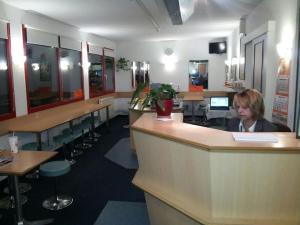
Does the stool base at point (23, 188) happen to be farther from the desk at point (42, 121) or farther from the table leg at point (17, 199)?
the table leg at point (17, 199)

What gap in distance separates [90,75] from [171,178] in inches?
265

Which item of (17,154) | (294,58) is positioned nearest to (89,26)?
(17,154)

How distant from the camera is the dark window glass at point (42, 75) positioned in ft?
18.0

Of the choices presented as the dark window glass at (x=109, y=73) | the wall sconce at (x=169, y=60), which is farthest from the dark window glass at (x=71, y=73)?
the wall sconce at (x=169, y=60)

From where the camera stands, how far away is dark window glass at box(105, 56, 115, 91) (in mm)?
9867

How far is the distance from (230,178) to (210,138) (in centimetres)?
30

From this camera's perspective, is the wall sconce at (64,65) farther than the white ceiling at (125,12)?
Yes

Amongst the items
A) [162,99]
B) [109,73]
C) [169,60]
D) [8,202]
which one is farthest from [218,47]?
[8,202]

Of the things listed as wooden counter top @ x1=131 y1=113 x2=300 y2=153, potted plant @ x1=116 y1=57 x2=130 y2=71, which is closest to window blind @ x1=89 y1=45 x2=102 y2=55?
potted plant @ x1=116 y1=57 x2=130 y2=71

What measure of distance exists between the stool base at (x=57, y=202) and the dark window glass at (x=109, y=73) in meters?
6.36

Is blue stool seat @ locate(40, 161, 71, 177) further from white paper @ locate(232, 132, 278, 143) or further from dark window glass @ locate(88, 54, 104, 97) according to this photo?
dark window glass @ locate(88, 54, 104, 97)

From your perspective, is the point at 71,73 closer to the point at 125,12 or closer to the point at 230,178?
the point at 125,12

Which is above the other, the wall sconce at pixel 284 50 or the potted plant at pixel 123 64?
the potted plant at pixel 123 64

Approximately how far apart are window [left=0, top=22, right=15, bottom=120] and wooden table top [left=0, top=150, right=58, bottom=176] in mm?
1658
